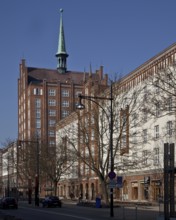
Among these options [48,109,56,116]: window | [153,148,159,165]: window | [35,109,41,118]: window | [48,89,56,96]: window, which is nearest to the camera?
[153,148,159,165]: window

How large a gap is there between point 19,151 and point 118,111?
42345 mm

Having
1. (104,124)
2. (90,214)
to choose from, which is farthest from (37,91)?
(90,214)

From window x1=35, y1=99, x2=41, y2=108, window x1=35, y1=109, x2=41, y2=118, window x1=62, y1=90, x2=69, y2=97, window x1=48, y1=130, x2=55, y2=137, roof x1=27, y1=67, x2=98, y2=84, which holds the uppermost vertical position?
roof x1=27, y1=67, x2=98, y2=84

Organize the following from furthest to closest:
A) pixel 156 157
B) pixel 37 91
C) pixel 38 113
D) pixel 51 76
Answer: pixel 51 76, pixel 37 91, pixel 38 113, pixel 156 157

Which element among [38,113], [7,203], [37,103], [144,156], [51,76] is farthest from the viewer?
[51,76]

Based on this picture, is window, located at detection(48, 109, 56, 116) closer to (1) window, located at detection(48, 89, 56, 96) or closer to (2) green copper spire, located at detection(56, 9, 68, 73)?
(1) window, located at detection(48, 89, 56, 96)

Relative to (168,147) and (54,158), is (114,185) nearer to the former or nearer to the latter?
(168,147)

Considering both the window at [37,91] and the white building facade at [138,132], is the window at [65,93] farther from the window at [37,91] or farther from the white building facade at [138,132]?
the white building facade at [138,132]

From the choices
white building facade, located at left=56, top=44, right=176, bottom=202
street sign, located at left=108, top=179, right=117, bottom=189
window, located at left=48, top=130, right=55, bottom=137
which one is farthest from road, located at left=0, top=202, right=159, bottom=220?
window, located at left=48, top=130, right=55, bottom=137

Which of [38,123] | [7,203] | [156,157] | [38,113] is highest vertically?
[38,113]

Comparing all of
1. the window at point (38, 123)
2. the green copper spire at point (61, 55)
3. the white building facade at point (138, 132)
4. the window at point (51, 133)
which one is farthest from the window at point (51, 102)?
the white building facade at point (138, 132)

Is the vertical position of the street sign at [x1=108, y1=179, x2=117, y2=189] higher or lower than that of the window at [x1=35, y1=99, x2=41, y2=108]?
lower

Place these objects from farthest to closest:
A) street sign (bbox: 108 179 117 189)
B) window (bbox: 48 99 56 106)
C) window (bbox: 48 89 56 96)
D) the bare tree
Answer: window (bbox: 48 89 56 96)
window (bbox: 48 99 56 106)
the bare tree
street sign (bbox: 108 179 117 189)

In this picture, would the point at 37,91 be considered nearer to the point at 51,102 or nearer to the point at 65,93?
the point at 51,102
